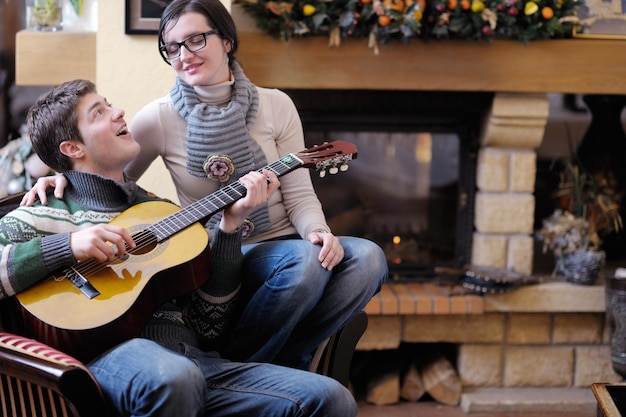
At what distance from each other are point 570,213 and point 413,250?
605mm

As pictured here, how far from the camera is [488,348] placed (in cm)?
313

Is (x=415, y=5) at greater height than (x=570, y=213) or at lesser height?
greater

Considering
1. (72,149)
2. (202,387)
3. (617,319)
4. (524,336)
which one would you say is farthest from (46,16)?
(617,319)

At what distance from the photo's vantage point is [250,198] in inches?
64.9

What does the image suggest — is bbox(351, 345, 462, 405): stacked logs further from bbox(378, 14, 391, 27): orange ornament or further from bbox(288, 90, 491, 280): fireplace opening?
bbox(378, 14, 391, 27): orange ornament

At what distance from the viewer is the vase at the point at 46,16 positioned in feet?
8.84

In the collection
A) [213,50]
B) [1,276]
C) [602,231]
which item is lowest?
[602,231]

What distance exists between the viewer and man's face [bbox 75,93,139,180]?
1.71 metres

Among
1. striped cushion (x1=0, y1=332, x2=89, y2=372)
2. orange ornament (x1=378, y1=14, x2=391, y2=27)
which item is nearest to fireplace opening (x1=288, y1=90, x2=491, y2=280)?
orange ornament (x1=378, y1=14, x2=391, y2=27)

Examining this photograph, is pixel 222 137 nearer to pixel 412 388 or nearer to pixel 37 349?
pixel 37 349

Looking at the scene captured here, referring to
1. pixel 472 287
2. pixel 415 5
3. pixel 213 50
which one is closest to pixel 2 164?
pixel 213 50

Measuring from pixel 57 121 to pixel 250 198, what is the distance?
44cm

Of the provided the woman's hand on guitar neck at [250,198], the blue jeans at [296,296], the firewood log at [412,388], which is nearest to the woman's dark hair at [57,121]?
the woman's hand on guitar neck at [250,198]

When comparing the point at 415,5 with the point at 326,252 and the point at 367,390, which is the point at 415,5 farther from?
the point at 367,390
